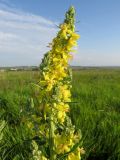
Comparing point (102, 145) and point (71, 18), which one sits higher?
point (71, 18)

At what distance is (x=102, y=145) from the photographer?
11.6 ft

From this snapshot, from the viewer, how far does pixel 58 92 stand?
5.97ft

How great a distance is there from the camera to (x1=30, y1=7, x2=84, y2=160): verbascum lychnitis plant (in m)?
1.84

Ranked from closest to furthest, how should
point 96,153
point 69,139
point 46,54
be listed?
point 46,54
point 69,139
point 96,153

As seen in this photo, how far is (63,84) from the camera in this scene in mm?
1927

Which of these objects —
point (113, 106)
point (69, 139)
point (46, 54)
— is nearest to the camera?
point (46, 54)

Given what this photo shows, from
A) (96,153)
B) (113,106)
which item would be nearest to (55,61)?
(96,153)

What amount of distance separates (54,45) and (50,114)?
0.37m

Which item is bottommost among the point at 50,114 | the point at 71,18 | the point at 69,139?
the point at 69,139

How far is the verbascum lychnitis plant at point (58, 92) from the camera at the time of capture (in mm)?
1839

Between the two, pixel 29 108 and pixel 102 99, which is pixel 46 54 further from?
pixel 102 99

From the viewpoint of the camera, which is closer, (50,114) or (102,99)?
(50,114)

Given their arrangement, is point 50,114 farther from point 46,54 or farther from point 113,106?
point 113,106

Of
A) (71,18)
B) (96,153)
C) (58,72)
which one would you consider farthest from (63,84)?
(96,153)
